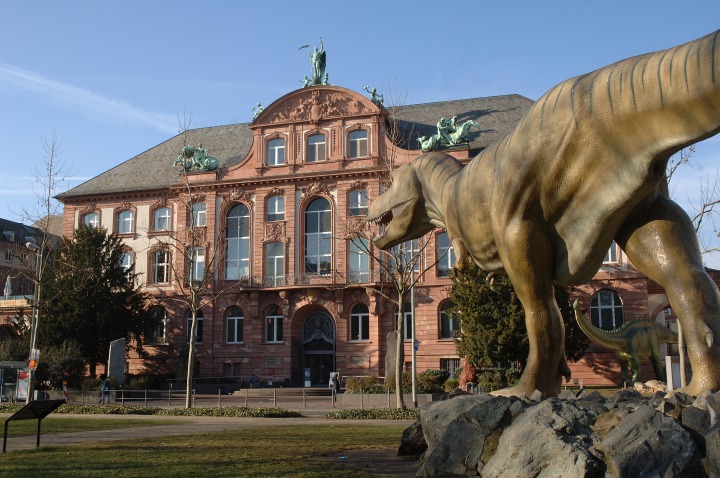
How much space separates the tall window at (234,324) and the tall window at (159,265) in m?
5.70

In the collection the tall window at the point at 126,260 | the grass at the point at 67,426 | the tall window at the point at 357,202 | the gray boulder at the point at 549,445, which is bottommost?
the grass at the point at 67,426

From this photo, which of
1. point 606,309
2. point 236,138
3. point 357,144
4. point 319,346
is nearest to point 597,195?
point 606,309

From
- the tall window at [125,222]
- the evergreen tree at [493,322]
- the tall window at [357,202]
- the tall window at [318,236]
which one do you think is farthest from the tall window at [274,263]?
the evergreen tree at [493,322]

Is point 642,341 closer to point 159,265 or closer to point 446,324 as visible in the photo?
point 446,324

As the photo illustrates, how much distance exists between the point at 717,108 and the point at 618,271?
37.5m

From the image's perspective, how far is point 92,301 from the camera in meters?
43.5

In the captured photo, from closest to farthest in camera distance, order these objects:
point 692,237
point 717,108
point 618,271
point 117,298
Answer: point 717,108 < point 692,237 < point 618,271 < point 117,298

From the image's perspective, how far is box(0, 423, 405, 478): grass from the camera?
7805 mm

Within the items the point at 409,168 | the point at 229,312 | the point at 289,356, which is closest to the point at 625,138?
the point at 409,168

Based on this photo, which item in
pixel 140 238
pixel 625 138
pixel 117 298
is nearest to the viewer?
pixel 625 138

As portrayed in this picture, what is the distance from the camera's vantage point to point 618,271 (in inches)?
1601

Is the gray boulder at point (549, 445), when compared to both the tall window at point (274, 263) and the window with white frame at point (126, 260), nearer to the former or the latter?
Answer: the tall window at point (274, 263)

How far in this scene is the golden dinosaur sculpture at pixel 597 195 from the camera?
5.42m

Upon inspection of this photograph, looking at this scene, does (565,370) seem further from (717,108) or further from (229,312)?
(229,312)
